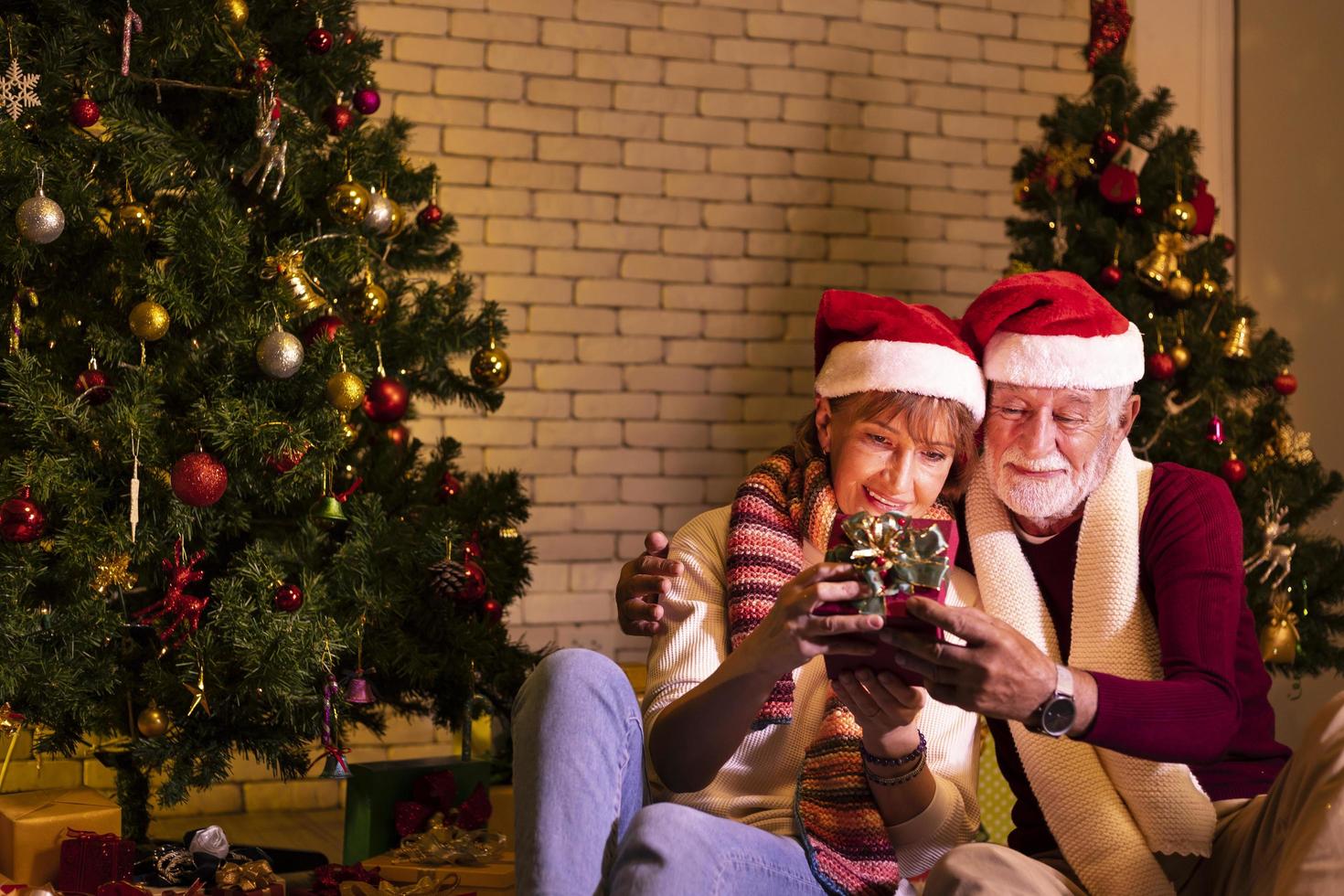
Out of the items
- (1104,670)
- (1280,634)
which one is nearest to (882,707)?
(1104,670)

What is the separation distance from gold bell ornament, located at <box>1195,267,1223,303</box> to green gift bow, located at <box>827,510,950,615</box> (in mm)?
2560

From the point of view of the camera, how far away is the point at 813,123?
15.2 ft

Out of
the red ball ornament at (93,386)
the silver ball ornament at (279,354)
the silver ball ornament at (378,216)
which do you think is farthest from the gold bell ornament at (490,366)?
the red ball ornament at (93,386)

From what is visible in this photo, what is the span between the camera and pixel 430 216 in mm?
3223

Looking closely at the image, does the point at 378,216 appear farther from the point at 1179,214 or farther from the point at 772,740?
the point at 1179,214

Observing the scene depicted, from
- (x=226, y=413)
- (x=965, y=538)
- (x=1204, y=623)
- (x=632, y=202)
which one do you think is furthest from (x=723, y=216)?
(x=1204, y=623)

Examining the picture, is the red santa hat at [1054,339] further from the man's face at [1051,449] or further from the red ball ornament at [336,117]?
the red ball ornament at [336,117]

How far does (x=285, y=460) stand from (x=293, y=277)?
0.37 m

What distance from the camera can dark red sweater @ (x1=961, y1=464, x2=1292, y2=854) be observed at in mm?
1697

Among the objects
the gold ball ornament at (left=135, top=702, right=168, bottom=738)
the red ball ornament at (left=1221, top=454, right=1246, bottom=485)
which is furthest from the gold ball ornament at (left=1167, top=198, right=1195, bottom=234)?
the gold ball ornament at (left=135, top=702, right=168, bottom=738)

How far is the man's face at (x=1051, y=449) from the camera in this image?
77.9 inches

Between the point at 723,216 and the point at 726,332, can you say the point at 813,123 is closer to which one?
the point at 723,216

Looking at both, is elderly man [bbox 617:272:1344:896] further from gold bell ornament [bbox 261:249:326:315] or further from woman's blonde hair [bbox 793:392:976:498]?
gold bell ornament [bbox 261:249:326:315]

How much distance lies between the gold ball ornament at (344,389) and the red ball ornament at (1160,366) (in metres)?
2.13
